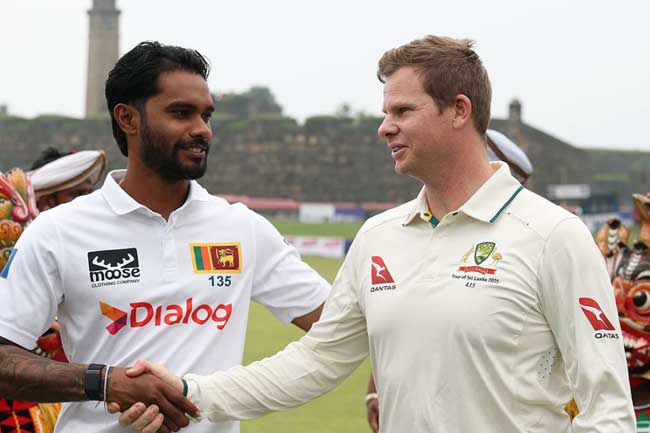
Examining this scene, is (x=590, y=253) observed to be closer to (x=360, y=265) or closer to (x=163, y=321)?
(x=360, y=265)

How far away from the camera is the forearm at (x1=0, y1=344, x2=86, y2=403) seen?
2.92 meters

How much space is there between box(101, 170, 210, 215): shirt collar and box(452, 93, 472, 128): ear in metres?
0.82

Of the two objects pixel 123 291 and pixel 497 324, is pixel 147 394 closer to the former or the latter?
pixel 123 291

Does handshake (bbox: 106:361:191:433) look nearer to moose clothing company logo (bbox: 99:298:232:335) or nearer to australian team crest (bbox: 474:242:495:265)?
moose clothing company logo (bbox: 99:298:232:335)

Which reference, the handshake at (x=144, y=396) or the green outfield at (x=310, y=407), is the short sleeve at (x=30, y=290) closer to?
the handshake at (x=144, y=396)

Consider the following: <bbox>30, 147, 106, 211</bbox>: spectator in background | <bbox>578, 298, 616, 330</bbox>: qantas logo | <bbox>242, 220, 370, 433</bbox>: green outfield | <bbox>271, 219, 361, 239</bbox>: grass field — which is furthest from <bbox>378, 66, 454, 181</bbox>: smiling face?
<bbox>271, 219, 361, 239</bbox>: grass field

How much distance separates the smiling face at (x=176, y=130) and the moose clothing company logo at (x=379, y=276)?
582 mm

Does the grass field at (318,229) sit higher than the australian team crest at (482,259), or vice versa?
the australian team crest at (482,259)

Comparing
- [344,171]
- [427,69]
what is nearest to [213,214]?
[427,69]

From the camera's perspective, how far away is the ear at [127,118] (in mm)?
3258

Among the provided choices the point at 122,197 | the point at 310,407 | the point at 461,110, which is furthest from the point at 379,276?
the point at 310,407

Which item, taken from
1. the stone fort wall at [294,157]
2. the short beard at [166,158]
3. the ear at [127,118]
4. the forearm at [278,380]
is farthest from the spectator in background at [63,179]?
the stone fort wall at [294,157]

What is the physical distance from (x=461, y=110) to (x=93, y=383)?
1.10 metres

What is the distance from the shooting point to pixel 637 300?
434 cm
